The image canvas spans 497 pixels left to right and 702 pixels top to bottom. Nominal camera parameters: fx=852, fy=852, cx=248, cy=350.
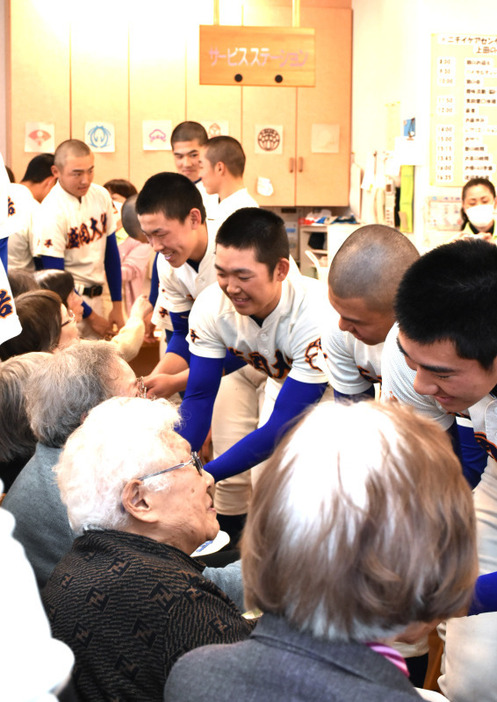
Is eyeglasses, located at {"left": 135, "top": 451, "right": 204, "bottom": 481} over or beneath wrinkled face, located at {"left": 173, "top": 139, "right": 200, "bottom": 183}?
beneath

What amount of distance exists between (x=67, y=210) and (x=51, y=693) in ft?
13.5

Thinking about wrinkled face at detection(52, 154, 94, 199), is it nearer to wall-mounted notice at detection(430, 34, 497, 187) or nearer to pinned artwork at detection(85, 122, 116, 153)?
wall-mounted notice at detection(430, 34, 497, 187)

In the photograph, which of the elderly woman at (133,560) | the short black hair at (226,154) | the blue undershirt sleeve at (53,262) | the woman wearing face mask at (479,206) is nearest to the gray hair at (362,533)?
the elderly woman at (133,560)

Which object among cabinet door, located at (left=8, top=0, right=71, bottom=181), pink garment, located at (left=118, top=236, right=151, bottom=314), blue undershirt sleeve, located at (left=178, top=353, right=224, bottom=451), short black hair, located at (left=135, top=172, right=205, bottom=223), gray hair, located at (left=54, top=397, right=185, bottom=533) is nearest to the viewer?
gray hair, located at (left=54, top=397, right=185, bottom=533)

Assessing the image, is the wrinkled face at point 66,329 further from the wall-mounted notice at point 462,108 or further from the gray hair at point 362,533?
the wall-mounted notice at point 462,108

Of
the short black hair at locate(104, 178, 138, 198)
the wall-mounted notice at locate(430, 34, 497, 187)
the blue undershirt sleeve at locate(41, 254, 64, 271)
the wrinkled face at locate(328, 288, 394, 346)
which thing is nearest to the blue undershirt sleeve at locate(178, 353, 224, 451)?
the wrinkled face at locate(328, 288, 394, 346)

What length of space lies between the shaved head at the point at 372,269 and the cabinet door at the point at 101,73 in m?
4.91

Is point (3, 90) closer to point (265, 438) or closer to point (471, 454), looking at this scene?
point (265, 438)

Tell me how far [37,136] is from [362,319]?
517cm

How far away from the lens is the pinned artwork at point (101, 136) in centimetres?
670

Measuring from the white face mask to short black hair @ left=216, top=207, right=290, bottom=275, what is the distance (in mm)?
2526

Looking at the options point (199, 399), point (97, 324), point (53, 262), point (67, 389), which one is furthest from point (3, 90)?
point (67, 389)

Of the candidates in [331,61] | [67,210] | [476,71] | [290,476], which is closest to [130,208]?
[67,210]

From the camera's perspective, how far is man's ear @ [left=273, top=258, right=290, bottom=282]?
8.80ft
